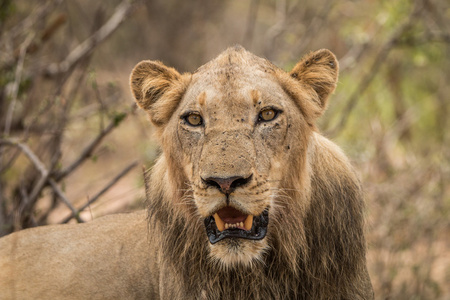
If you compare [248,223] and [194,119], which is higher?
[194,119]

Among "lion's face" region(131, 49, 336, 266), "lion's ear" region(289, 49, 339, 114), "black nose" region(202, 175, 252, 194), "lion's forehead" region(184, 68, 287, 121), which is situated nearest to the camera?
"black nose" region(202, 175, 252, 194)

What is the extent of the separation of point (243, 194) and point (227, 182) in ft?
0.39

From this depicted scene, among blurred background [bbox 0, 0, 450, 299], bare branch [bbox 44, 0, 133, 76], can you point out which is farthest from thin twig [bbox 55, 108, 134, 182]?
bare branch [bbox 44, 0, 133, 76]

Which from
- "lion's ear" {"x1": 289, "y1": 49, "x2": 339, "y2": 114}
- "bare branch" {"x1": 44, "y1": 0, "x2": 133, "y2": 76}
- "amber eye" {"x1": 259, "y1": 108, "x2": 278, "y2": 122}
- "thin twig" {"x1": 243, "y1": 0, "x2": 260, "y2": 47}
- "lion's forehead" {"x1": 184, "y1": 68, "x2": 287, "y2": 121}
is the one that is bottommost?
"amber eye" {"x1": 259, "y1": 108, "x2": 278, "y2": 122}

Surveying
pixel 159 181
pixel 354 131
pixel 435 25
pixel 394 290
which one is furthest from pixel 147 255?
pixel 435 25

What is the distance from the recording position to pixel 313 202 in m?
3.75

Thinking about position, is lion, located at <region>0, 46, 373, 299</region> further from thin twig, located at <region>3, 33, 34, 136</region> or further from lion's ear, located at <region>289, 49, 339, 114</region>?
thin twig, located at <region>3, 33, 34, 136</region>

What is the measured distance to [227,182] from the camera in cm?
301

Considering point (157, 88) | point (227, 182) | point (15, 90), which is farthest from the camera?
point (15, 90)

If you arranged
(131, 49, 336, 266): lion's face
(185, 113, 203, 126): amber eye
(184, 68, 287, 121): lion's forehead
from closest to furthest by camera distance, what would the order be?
(131, 49, 336, 266): lion's face, (184, 68, 287, 121): lion's forehead, (185, 113, 203, 126): amber eye

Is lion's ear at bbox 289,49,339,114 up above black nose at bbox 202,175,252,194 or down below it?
above

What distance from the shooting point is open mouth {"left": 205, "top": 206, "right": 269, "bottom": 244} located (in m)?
3.21

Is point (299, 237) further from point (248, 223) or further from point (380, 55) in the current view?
point (380, 55)

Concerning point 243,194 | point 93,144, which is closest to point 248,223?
point 243,194
